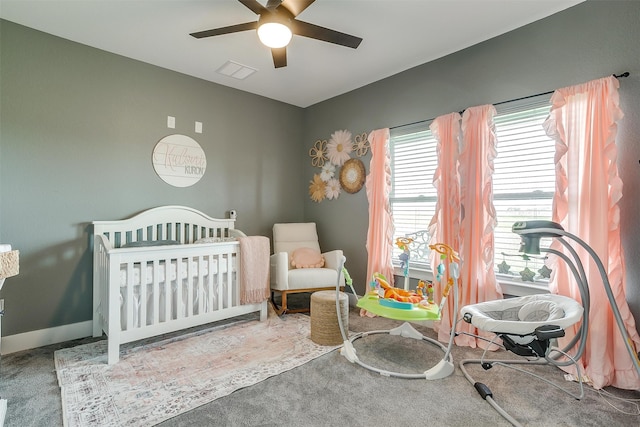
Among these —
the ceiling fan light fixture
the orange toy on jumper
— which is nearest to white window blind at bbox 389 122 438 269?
the orange toy on jumper

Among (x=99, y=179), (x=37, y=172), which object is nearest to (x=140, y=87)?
(x=99, y=179)

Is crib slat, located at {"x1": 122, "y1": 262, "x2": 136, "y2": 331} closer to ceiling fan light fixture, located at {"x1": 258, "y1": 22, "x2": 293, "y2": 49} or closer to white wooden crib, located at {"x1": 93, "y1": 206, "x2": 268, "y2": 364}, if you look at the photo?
white wooden crib, located at {"x1": 93, "y1": 206, "x2": 268, "y2": 364}

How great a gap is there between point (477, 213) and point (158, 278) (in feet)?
8.73

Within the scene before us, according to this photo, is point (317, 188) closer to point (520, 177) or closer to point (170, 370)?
point (520, 177)

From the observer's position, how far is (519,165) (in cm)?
253

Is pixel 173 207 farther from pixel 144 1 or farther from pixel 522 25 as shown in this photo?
pixel 522 25

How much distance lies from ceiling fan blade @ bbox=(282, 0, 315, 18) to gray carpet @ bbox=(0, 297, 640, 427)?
7.68ft

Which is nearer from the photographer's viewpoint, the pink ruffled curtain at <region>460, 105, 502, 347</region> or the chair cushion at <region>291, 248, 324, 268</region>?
the pink ruffled curtain at <region>460, 105, 502, 347</region>

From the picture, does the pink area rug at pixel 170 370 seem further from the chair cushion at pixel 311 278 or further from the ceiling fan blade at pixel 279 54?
the ceiling fan blade at pixel 279 54

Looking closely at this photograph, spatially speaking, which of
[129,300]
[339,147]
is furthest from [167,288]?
[339,147]

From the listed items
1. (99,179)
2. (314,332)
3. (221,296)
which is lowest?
(314,332)

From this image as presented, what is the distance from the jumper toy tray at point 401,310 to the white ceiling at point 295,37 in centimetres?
217

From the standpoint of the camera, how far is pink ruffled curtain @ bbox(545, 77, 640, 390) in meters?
1.94

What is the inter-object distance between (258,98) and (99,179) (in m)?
2.04
